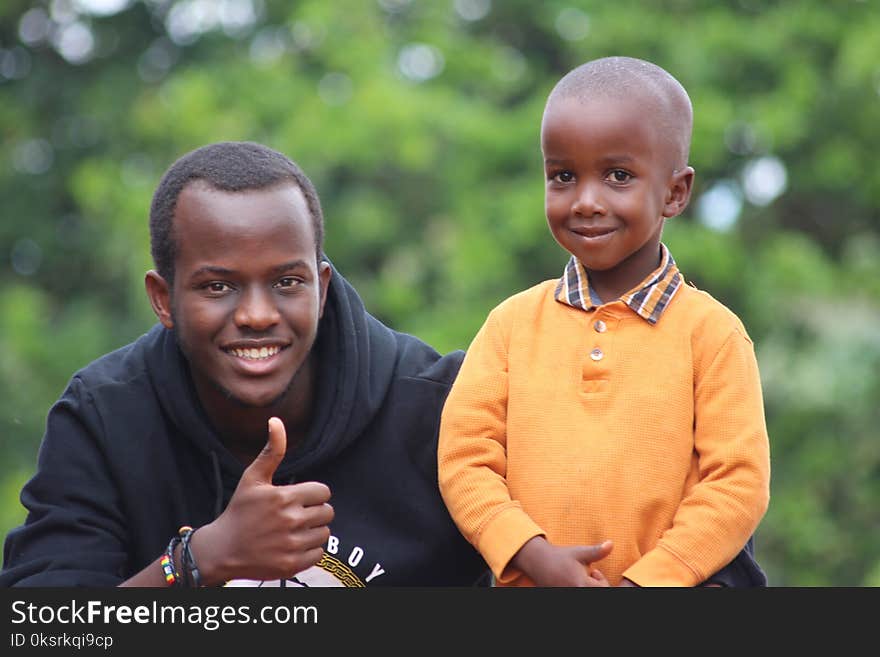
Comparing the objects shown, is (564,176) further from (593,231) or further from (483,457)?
(483,457)

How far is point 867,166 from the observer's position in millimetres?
10375

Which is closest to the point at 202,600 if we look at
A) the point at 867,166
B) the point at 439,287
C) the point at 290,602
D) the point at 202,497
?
the point at 290,602

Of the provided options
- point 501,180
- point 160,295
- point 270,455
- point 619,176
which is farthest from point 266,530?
point 501,180

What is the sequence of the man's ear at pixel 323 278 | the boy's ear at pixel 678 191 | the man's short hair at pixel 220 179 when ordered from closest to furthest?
1. the boy's ear at pixel 678 191
2. the man's short hair at pixel 220 179
3. the man's ear at pixel 323 278

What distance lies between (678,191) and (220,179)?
95cm

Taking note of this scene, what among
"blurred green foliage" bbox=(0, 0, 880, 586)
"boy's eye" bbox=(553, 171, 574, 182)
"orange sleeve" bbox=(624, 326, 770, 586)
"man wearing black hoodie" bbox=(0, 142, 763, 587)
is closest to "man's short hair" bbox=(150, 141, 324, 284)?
"man wearing black hoodie" bbox=(0, 142, 763, 587)

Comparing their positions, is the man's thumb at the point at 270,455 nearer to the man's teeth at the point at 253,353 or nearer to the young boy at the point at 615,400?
the man's teeth at the point at 253,353

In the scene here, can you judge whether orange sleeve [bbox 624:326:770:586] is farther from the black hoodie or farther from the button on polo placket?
the black hoodie

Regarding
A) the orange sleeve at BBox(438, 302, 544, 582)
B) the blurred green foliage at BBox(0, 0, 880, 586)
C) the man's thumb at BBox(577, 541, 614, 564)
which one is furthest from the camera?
the blurred green foliage at BBox(0, 0, 880, 586)

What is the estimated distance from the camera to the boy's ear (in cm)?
290

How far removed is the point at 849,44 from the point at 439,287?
130 inches

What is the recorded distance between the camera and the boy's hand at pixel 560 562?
2674 mm

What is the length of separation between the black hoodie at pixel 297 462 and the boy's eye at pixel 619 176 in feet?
2.32

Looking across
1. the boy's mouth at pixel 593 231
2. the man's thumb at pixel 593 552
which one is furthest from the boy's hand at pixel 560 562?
the boy's mouth at pixel 593 231
